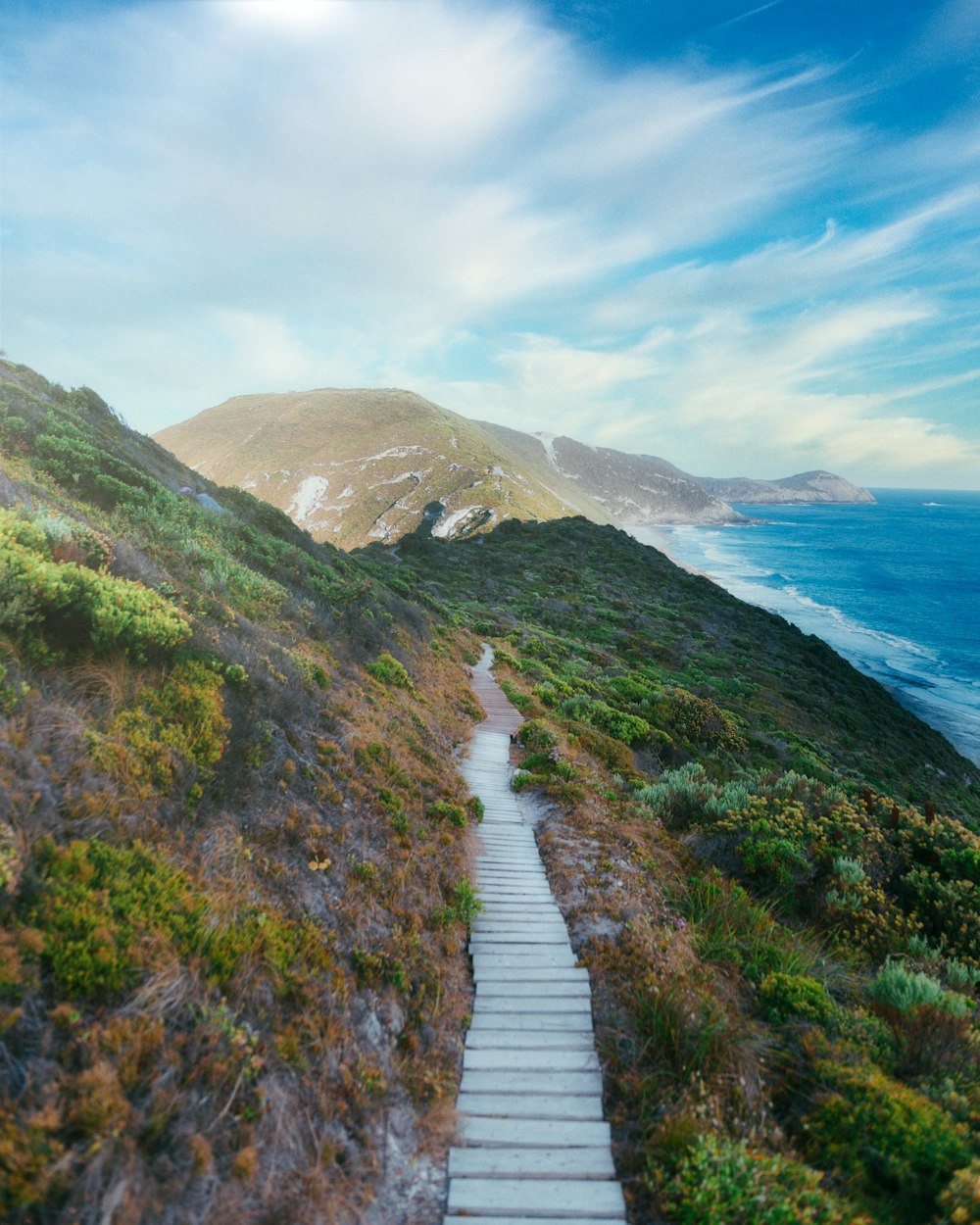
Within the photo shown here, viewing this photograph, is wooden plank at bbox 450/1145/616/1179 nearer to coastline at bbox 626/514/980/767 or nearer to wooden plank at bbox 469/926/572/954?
wooden plank at bbox 469/926/572/954

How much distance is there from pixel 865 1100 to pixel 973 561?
158971mm

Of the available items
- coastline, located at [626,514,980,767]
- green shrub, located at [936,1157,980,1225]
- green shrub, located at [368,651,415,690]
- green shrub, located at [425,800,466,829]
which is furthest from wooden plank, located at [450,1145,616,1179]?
coastline, located at [626,514,980,767]

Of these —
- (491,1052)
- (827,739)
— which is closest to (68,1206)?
(491,1052)

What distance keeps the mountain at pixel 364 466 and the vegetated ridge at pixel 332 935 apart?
71244 mm

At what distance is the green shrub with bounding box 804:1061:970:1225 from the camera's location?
4.24m

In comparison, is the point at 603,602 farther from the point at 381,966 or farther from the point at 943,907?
the point at 381,966

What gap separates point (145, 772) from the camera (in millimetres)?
5707

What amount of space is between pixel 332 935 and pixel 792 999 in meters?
5.12

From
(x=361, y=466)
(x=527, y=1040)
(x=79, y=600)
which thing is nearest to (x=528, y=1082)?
(x=527, y=1040)

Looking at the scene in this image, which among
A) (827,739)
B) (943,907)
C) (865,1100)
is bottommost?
(827,739)

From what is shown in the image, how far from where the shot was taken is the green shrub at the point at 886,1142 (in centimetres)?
424

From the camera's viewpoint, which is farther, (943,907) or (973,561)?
(973,561)

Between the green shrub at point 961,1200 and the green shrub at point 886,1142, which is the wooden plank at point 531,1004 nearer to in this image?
the green shrub at point 886,1142

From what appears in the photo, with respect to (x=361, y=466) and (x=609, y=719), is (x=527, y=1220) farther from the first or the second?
(x=361, y=466)
